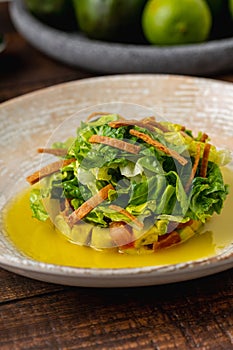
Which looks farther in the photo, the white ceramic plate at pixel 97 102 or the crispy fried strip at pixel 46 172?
the white ceramic plate at pixel 97 102

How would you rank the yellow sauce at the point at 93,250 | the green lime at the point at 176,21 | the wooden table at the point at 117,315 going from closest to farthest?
1. the wooden table at the point at 117,315
2. the yellow sauce at the point at 93,250
3. the green lime at the point at 176,21

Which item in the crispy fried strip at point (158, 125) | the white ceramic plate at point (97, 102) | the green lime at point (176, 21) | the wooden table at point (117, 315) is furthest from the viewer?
the green lime at point (176, 21)

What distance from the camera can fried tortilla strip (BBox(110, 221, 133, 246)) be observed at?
4.90 ft

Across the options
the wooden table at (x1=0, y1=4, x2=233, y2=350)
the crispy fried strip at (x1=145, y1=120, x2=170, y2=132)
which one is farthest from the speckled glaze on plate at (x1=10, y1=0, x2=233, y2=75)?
the wooden table at (x1=0, y1=4, x2=233, y2=350)

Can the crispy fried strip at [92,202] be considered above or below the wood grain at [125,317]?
above

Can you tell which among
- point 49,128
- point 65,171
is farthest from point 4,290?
point 49,128

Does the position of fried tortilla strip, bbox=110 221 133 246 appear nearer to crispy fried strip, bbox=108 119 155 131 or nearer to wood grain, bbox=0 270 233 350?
wood grain, bbox=0 270 233 350

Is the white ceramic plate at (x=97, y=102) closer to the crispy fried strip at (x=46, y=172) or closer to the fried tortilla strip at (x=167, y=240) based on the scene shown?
the crispy fried strip at (x=46, y=172)

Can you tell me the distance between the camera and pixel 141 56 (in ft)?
7.50

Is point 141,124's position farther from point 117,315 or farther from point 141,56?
point 141,56

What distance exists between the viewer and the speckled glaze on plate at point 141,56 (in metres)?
2.28

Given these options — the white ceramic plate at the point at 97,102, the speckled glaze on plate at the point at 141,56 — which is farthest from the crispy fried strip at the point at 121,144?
the speckled glaze on plate at the point at 141,56

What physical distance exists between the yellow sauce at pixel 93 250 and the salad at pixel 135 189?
0.06 ft

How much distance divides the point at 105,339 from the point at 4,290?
28 cm
